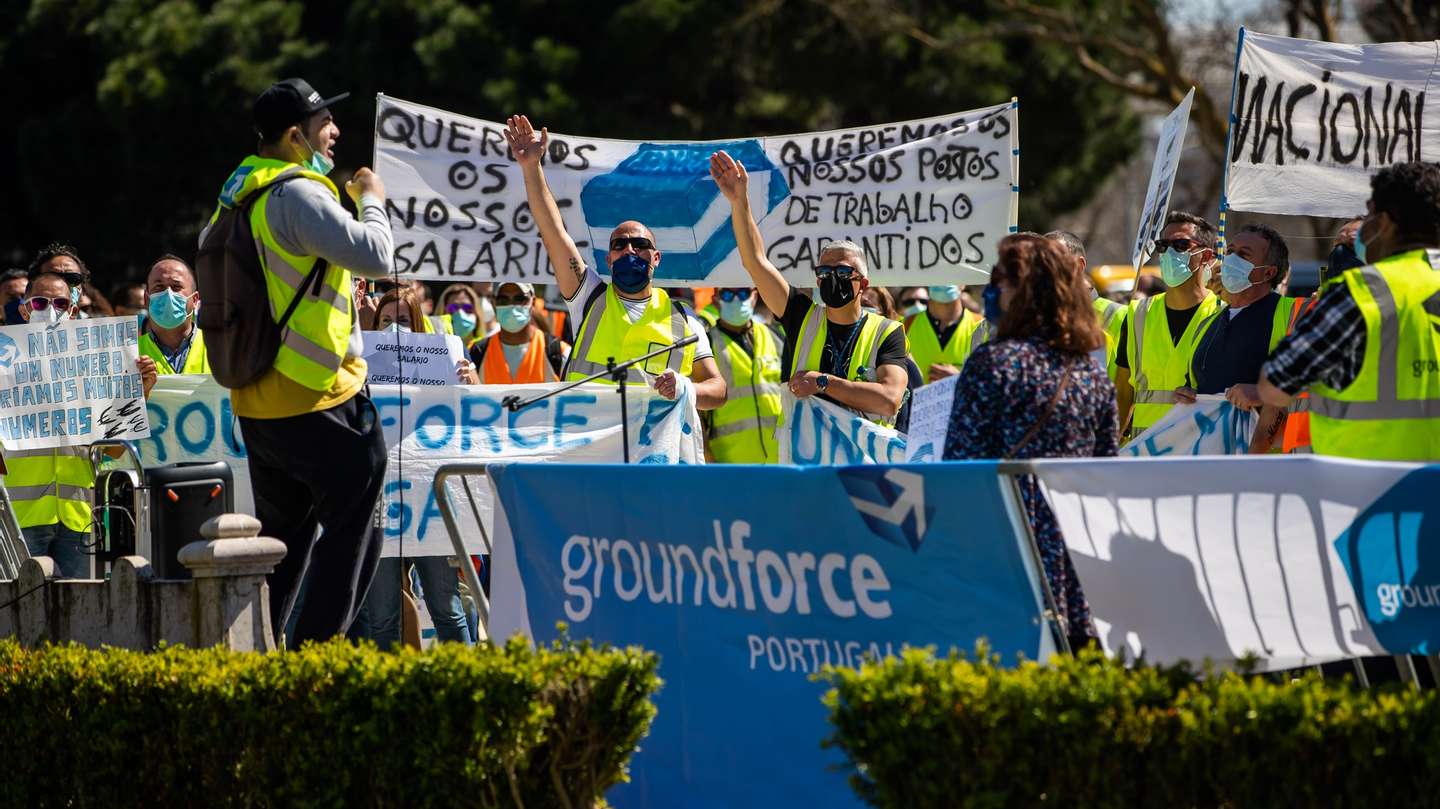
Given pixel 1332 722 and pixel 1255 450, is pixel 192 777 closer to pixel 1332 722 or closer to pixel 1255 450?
pixel 1332 722

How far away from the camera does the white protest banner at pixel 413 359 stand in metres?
8.63

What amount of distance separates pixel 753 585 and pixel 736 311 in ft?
19.3

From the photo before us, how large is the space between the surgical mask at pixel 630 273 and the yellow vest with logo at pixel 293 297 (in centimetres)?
246

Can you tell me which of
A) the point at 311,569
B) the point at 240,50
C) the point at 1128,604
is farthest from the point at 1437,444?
the point at 240,50

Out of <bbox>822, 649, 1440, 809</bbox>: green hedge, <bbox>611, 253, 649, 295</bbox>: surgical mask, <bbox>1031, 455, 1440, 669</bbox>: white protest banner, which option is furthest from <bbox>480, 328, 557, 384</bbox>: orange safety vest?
<bbox>822, 649, 1440, 809</bbox>: green hedge

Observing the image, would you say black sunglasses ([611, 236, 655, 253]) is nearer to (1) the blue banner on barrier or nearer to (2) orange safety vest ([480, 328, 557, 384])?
(1) the blue banner on barrier

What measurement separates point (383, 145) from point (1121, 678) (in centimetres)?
682

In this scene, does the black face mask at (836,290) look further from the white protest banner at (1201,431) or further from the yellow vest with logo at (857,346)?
the white protest banner at (1201,431)

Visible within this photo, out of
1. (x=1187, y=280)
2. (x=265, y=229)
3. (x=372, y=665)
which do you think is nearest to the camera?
(x=372, y=665)

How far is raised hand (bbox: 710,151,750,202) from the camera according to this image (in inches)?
341

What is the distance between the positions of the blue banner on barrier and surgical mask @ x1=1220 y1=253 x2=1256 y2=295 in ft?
12.2

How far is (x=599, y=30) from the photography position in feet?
87.1

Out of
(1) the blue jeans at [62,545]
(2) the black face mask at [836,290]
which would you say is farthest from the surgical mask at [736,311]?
(1) the blue jeans at [62,545]

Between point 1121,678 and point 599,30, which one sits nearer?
point 1121,678
